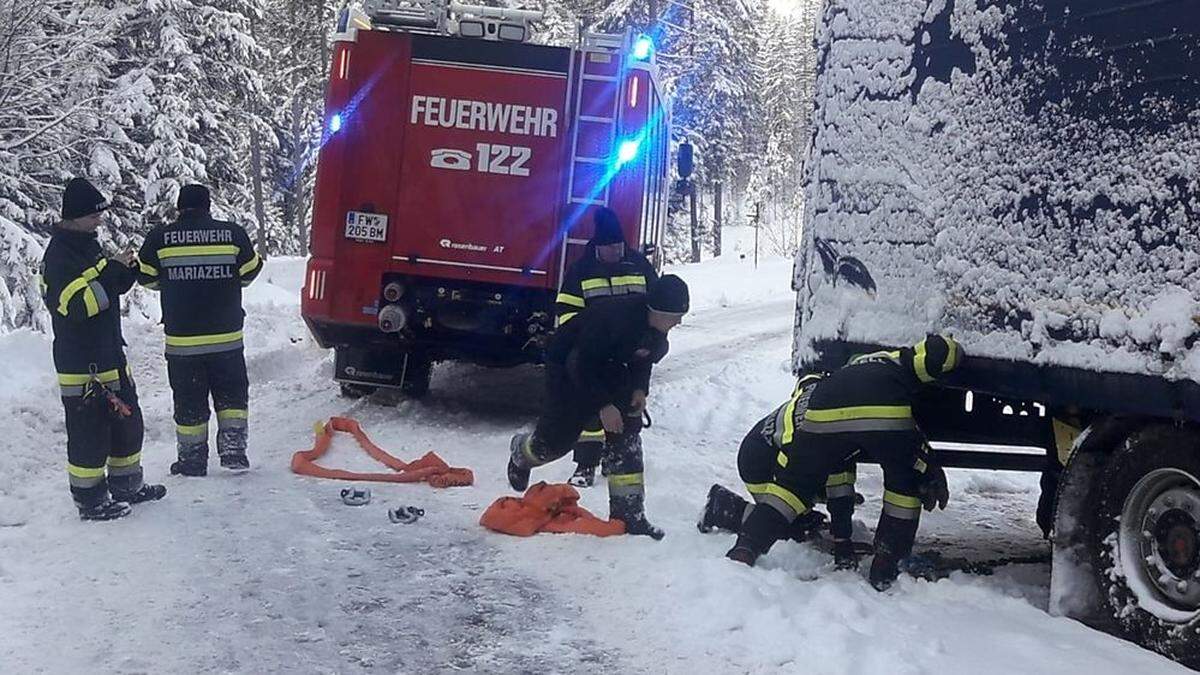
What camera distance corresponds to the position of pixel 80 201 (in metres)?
5.62

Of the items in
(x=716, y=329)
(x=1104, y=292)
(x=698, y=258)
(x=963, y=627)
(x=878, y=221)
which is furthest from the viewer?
(x=698, y=258)

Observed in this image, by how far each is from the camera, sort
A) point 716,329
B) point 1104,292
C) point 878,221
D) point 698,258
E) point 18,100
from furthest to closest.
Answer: point 698,258, point 716,329, point 18,100, point 878,221, point 1104,292

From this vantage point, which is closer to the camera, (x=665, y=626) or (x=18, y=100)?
(x=665, y=626)

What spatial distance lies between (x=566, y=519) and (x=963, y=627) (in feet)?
7.19

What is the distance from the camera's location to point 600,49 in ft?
26.6

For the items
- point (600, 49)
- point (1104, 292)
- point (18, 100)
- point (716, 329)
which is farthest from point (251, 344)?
point (1104, 292)

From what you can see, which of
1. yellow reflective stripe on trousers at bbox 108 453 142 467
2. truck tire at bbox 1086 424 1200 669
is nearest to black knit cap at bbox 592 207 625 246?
yellow reflective stripe on trousers at bbox 108 453 142 467

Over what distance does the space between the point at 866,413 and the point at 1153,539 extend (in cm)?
123

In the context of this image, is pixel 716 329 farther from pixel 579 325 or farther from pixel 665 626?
pixel 665 626

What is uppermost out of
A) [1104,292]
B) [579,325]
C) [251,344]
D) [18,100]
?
[18,100]

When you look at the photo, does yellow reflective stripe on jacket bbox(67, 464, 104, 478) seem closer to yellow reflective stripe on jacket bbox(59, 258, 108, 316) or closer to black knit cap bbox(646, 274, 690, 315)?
yellow reflective stripe on jacket bbox(59, 258, 108, 316)

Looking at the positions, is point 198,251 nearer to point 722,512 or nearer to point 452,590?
point 452,590

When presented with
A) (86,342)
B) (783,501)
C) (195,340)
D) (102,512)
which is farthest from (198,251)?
(783,501)

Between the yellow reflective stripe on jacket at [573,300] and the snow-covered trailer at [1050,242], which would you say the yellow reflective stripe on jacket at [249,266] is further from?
the snow-covered trailer at [1050,242]
